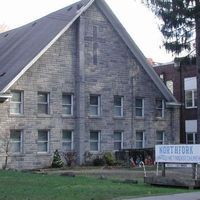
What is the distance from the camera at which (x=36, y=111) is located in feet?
104

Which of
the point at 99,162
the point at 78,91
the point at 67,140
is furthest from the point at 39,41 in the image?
the point at 99,162

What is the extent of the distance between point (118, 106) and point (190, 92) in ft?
41.2

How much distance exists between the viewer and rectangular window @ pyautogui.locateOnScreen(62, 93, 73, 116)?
3328 centimetres

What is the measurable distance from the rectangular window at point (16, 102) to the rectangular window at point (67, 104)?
9.99 ft

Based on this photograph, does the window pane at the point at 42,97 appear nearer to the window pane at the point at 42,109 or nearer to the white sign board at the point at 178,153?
the window pane at the point at 42,109

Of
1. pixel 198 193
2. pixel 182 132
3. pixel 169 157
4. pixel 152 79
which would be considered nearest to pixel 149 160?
pixel 152 79

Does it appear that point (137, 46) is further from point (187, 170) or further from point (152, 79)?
point (187, 170)

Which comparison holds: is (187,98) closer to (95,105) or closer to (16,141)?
(95,105)

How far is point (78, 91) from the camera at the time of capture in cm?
3347

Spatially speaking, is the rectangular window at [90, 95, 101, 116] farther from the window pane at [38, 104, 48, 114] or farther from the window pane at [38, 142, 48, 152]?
the window pane at [38, 142, 48, 152]

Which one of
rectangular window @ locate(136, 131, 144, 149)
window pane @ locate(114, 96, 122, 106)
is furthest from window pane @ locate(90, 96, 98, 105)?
rectangular window @ locate(136, 131, 144, 149)

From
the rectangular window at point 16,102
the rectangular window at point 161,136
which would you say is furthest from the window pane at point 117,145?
the rectangular window at point 16,102

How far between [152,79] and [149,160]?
6.36 meters

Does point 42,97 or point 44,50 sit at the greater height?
point 44,50
